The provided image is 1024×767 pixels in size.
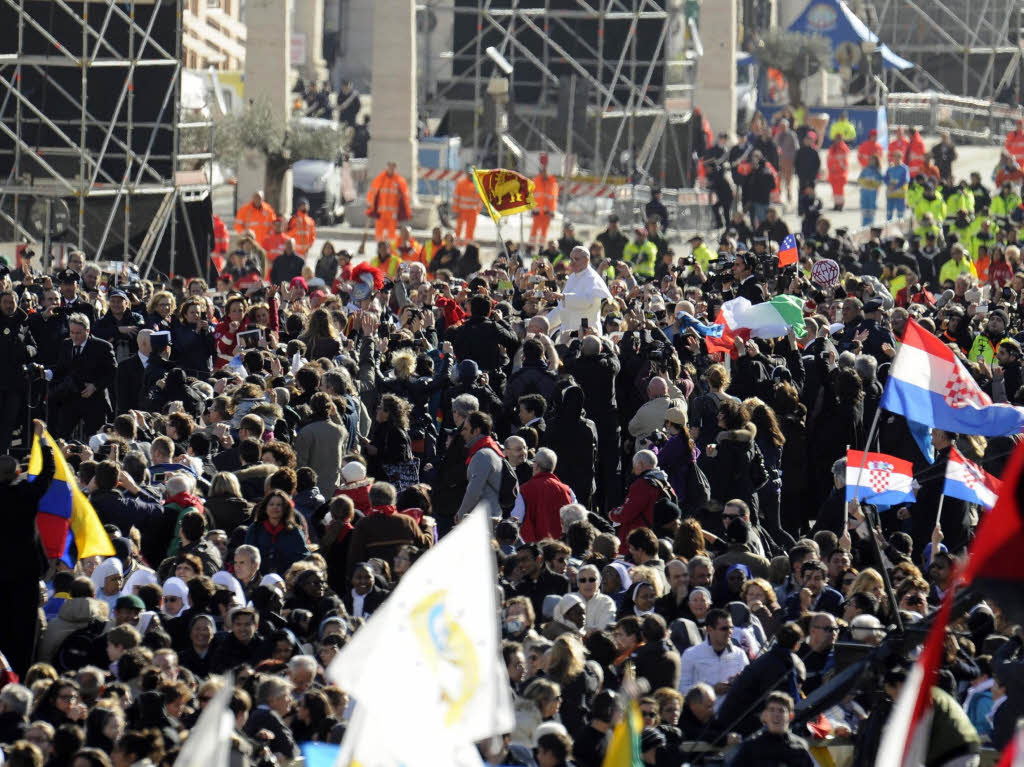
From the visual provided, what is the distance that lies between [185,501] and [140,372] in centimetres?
465

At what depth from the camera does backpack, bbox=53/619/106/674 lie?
11.1 metres

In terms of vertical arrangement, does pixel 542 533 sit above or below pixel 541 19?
below

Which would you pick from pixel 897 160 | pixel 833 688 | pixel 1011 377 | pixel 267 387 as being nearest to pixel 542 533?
pixel 267 387

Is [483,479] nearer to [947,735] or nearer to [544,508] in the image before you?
[544,508]

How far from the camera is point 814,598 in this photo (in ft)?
39.4

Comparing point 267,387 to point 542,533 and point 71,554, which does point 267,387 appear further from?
point 71,554

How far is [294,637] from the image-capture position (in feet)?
36.1

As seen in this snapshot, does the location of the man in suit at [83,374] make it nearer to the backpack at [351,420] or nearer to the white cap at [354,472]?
the backpack at [351,420]

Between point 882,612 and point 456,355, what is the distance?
6.16 metres

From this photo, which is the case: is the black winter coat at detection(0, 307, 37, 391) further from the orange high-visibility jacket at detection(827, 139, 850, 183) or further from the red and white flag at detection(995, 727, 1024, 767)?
the orange high-visibility jacket at detection(827, 139, 850, 183)

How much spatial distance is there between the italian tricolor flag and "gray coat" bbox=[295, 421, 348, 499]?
359cm

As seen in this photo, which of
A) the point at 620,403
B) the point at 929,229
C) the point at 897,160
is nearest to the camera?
the point at 620,403

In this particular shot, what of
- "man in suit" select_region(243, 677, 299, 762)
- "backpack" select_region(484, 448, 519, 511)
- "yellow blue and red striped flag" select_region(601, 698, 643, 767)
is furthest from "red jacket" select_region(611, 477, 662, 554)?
"yellow blue and red striped flag" select_region(601, 698, 643, 767)

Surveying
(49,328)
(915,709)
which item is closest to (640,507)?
(49,328)
